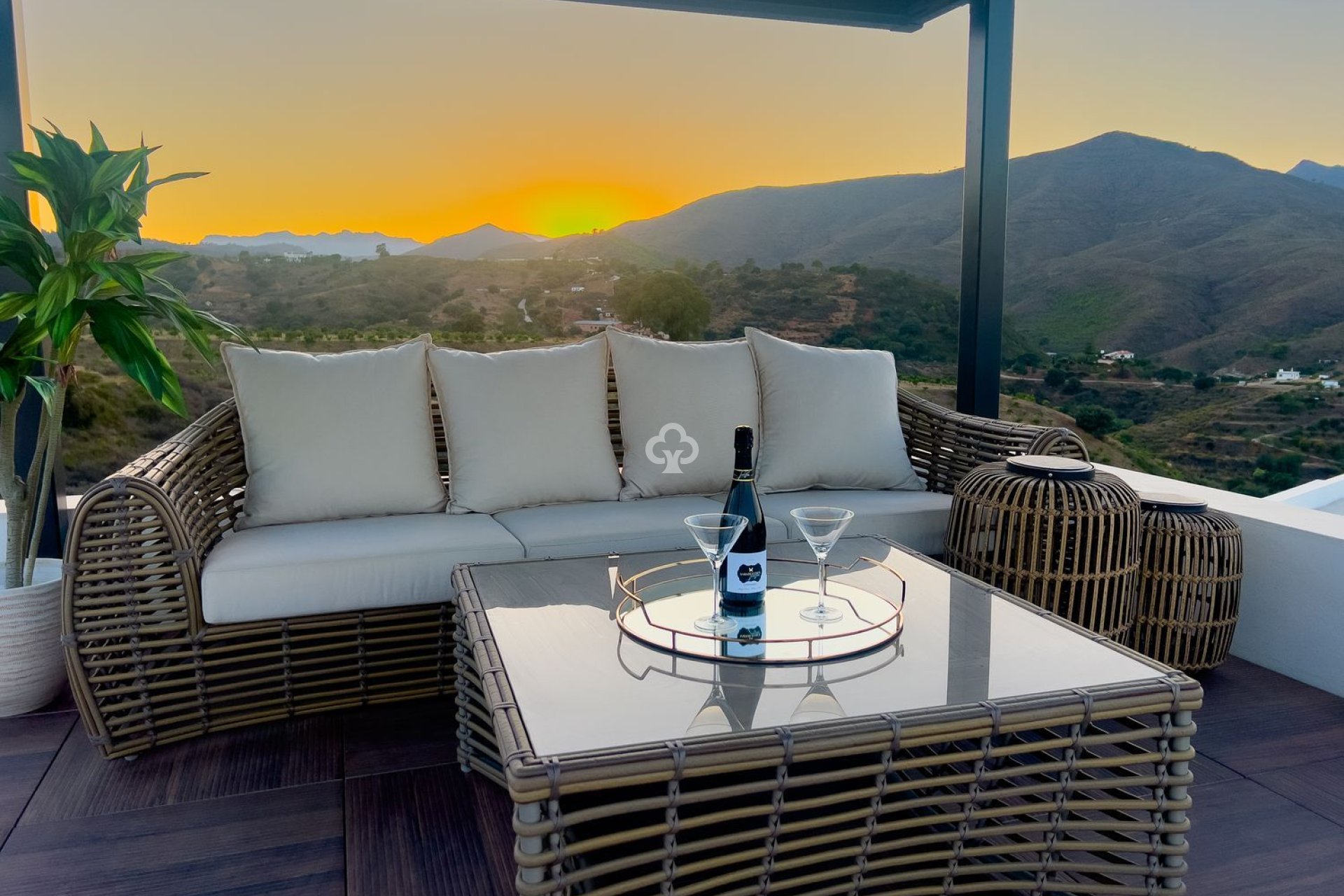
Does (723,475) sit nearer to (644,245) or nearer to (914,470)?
(914,470)

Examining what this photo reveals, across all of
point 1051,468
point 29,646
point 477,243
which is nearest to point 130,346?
point 29,646

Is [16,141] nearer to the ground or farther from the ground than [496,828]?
farther from the ground

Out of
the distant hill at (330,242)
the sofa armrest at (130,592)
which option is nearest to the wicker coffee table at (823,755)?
the sofa armrest at (130,592)

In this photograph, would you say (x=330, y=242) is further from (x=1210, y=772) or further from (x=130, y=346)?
(x=1210, y=772)

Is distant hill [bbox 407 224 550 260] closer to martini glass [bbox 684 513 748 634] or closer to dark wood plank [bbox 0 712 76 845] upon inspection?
dark wood plank [bbox 0 712 76 845]

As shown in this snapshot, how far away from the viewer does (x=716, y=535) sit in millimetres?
1616

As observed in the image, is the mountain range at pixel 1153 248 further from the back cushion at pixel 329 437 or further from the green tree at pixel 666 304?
the back cushion at pixel 329 437

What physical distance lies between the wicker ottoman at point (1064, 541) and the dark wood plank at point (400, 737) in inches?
57.3

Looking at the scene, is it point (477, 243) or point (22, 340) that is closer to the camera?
point (22, 340)

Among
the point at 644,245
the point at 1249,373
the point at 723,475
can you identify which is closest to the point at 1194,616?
the point at 723,475

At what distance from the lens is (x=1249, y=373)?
798 cm

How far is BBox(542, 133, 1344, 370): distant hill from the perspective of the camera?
8000 mm

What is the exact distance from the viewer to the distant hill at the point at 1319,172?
8180 millimetres

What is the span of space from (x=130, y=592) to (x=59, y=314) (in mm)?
661
